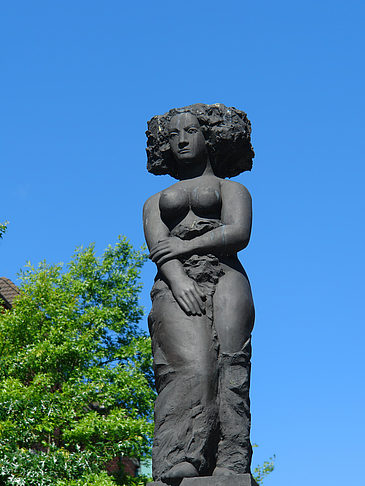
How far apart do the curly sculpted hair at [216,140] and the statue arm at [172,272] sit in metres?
0.41

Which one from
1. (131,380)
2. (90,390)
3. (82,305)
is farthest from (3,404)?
(82,305)

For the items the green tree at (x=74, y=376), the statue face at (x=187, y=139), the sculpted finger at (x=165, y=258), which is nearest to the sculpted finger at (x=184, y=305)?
the sculpted finger at (x=165, y=258)

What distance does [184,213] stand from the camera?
5.96 metres

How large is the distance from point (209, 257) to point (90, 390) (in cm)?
1419

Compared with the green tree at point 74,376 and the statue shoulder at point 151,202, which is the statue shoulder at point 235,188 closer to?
the statue shoulder at point 151,202

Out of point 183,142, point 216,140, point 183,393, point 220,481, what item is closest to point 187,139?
point 183,142

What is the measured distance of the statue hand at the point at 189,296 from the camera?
541 cm

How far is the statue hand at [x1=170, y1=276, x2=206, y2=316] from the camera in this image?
5.41 m

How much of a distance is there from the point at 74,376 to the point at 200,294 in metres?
14.9

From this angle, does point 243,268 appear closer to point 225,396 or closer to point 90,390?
point 225,396

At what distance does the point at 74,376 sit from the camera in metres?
19.6

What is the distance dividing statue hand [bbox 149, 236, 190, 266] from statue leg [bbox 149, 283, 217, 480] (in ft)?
1.30

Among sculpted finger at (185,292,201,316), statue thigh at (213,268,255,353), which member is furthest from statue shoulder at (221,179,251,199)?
sculpted finger at (185,292,201,316)

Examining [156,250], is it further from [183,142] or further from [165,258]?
[183,142]
